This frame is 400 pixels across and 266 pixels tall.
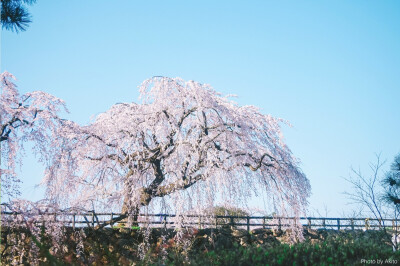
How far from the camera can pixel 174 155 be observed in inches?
509

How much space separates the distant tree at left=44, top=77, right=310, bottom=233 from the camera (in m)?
12.7

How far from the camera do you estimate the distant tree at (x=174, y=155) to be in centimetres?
1274

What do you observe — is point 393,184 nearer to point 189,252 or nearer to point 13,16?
point 189,252

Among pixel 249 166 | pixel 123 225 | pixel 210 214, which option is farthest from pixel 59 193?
pixel 249 166

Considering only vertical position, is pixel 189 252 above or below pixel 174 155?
below

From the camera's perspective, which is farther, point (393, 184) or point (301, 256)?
point (393, 184)

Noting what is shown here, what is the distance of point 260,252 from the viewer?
9.02 meters

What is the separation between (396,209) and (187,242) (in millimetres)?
7867

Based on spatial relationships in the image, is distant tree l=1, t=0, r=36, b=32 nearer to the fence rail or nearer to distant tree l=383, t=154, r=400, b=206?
the fence rail

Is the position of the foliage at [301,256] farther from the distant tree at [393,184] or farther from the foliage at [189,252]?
the distant tree at [393,184]

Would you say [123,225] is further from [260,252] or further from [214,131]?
[260,252]

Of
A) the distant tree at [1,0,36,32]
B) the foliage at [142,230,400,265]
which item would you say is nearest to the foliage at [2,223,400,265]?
the foliage at [142,230,400,265]

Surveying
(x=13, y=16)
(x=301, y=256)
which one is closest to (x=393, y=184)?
(x=301, y=256)

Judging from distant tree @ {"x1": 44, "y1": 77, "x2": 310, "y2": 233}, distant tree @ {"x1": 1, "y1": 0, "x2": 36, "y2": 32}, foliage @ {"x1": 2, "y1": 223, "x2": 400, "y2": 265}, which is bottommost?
foliage @ {"x1": 2, "y1": 223, "x2": 400, "y2": 265}
